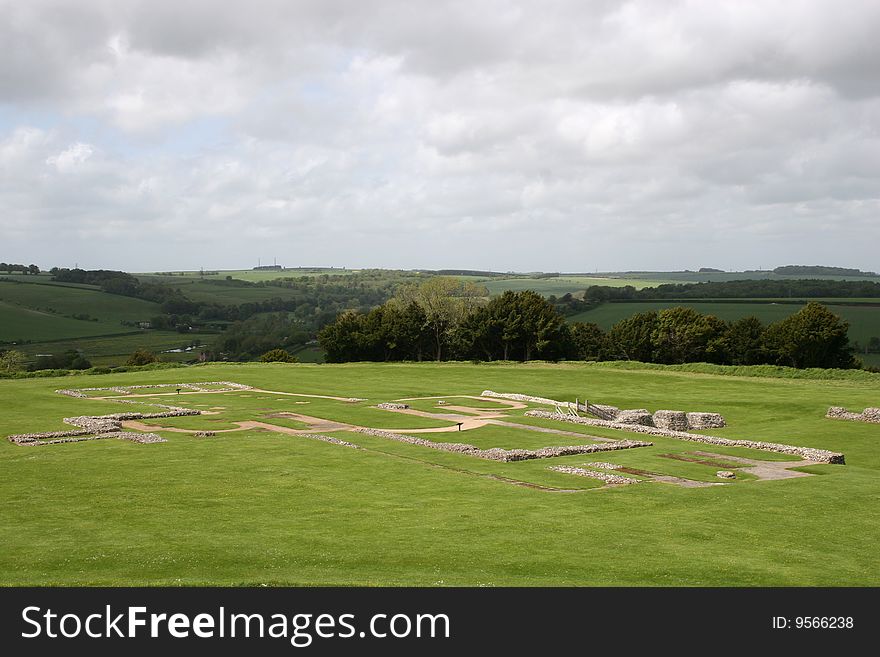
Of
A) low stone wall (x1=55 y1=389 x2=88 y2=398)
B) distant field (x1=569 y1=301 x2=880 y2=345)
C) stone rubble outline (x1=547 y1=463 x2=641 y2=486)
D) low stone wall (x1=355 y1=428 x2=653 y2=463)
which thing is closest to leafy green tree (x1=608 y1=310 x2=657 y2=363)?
distant field (x1=569 y1=301 x2=880 y2=345)

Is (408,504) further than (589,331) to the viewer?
No

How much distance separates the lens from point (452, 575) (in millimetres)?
15641

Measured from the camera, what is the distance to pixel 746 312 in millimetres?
132750

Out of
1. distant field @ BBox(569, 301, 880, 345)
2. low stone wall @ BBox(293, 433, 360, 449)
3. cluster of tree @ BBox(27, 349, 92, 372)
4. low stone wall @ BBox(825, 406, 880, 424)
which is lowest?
cluster of tree @ BBox(27, 349, 92, 372)

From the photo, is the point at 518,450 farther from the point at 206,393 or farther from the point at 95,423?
the point at 206,393

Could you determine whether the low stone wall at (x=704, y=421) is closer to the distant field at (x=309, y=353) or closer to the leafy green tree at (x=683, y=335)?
the leafy green tree at (x=683, y=335)

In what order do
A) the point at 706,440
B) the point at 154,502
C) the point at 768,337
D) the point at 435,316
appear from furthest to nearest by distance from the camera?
1. the point at 435,316
2. the point at 768,337
3. the point at 706,440
4. the point at 154,502

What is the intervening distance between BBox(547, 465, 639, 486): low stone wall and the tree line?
61207 mm

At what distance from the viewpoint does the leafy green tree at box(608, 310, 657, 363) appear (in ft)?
300

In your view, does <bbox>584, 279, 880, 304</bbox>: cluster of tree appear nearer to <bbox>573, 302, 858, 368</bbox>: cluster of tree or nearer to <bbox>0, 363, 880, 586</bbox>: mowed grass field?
<bbox>573, 302, 858, 368</bbox>: cluster of tree

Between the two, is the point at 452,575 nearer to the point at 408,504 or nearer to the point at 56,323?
the point at 408,504

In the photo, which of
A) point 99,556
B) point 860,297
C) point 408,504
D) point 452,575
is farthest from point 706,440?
point 860,297

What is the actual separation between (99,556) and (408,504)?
9336 mm

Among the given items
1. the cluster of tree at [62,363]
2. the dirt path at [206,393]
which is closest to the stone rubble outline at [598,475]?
A: the dirt path at [206,393]
